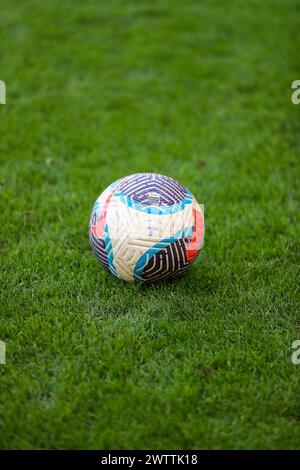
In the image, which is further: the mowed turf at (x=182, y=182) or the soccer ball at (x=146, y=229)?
the soccer ball at (x=146, y=229)

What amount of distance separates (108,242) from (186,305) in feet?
2.29

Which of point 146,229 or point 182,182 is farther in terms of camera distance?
point 182,182

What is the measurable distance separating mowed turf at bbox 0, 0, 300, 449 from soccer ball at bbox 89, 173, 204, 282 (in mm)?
239

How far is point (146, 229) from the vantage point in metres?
3.70

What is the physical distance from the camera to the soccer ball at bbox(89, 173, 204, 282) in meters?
3.72

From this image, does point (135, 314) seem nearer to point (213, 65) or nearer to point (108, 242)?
point (108, 242)

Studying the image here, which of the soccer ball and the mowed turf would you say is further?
the soccer ball

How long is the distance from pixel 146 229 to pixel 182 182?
1970 millimetres

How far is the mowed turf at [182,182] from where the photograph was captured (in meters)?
3.10

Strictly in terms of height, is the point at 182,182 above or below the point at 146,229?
above

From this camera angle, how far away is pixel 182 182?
18.3 feet

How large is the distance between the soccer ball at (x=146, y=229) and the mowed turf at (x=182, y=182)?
0.24 metres

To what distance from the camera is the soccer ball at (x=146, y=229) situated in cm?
372
